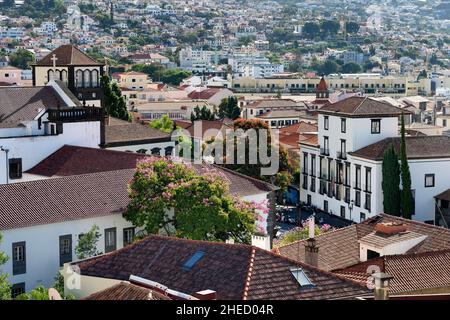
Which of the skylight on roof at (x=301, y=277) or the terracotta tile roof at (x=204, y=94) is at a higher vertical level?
the terracotta tile roof at (x=204, y=94)

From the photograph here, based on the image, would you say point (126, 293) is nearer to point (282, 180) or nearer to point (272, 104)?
point (282, 180)

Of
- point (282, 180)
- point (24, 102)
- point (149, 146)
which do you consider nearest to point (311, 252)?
point (24, 102)

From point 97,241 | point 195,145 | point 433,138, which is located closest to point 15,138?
point 97,241

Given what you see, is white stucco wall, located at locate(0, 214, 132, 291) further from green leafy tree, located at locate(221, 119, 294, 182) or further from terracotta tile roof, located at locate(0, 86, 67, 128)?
green leafy tree, located at locate(221, 119, 294, 182)

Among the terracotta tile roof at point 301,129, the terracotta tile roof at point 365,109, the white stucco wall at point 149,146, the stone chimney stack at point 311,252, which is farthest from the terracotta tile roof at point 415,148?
the stone chimney stack at point 311,252

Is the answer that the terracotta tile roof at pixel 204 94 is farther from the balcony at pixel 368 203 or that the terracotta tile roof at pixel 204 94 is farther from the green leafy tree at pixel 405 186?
the green leafy tree at pixel 405 186

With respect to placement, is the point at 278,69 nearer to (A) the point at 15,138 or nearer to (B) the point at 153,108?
(B) the point at 153,108
